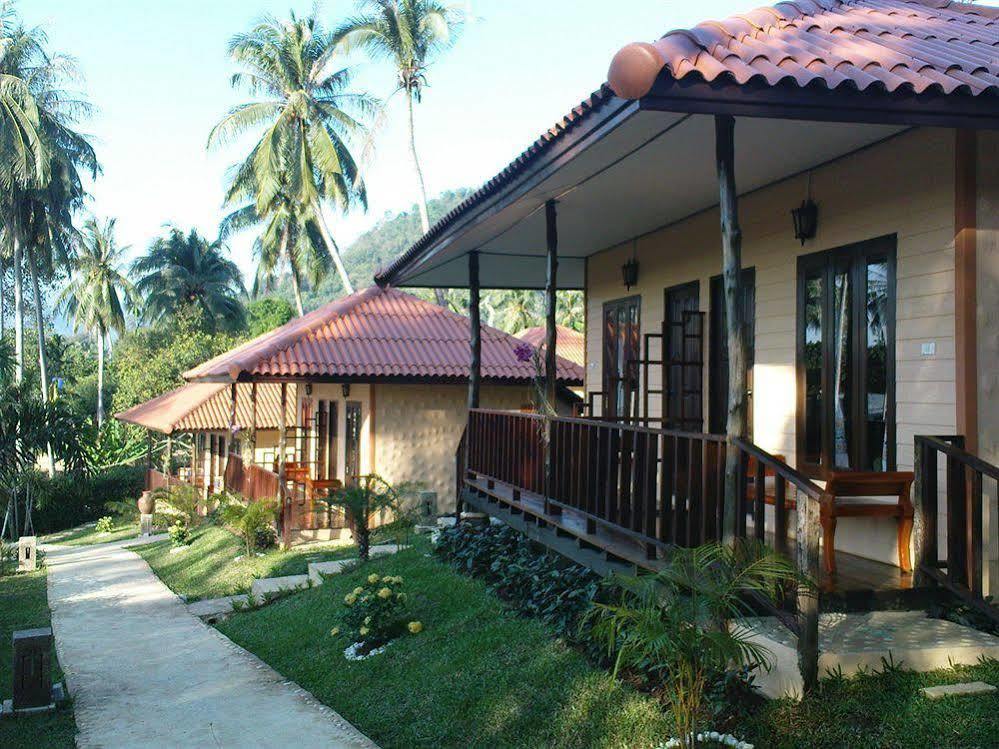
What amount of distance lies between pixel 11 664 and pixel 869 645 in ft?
27.2

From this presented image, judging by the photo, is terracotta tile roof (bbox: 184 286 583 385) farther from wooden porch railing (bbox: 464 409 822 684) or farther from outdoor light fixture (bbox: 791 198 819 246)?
outdoor light fixture (bbox: 791 198 819 246)

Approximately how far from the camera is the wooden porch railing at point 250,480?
17.6 metres

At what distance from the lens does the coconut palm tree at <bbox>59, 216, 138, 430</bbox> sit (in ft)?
162

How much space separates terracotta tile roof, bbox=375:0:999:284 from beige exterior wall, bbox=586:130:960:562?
0.75m

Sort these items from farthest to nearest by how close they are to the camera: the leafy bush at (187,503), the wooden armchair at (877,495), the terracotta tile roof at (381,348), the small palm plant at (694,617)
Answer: the leafy bush at (187,503)
the terracotta tile roof at (381,348)
the wooden armchair at (877,495)
the small palm plant at (694,617)

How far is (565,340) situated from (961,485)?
29138mm

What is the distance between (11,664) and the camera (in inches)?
380

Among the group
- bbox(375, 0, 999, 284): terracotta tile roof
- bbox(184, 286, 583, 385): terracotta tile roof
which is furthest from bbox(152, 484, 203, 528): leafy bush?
bbox(375, 0, 999, 284): terracotta tile roof

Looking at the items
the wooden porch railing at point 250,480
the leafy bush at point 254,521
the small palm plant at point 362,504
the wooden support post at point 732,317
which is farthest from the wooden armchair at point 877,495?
the wooden porch railing at point 250,480

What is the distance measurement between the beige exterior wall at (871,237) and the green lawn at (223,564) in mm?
7451

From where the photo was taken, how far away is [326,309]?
66.5 feet

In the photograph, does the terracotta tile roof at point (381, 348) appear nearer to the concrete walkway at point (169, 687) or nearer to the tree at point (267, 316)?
the concrete walkway at point (169, 687)

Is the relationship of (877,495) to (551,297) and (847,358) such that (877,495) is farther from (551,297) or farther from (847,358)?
(551,297)

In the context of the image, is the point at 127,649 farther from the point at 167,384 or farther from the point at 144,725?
the point at 167,384
